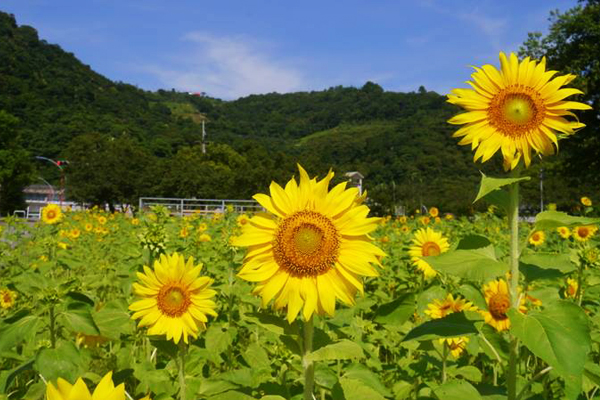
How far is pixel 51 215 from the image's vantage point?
Answer: 6.49 m

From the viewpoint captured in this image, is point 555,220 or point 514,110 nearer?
point 555,220

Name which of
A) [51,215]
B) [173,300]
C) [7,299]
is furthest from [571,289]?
[51,215]

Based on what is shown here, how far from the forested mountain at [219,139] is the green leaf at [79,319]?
1837mm

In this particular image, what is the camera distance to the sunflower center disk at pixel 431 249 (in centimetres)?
400

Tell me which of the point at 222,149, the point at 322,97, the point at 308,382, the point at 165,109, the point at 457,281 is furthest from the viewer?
the point at 322,97

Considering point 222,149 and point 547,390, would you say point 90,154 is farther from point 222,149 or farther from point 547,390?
point 547,390

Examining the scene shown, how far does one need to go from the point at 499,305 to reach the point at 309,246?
1705 millimetres

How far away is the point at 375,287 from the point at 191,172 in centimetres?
3603

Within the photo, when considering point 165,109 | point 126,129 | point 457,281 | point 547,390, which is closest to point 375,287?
point 457,281

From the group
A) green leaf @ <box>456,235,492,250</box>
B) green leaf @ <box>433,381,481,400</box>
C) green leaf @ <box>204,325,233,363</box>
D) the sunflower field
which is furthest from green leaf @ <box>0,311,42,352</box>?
green leaf @ <box>456,235,492,250</box>

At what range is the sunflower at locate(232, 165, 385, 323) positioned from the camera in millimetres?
1407

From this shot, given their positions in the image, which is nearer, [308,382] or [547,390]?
[308,382]

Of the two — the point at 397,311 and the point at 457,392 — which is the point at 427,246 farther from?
the point at 457,392

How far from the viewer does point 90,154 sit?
111 feet
